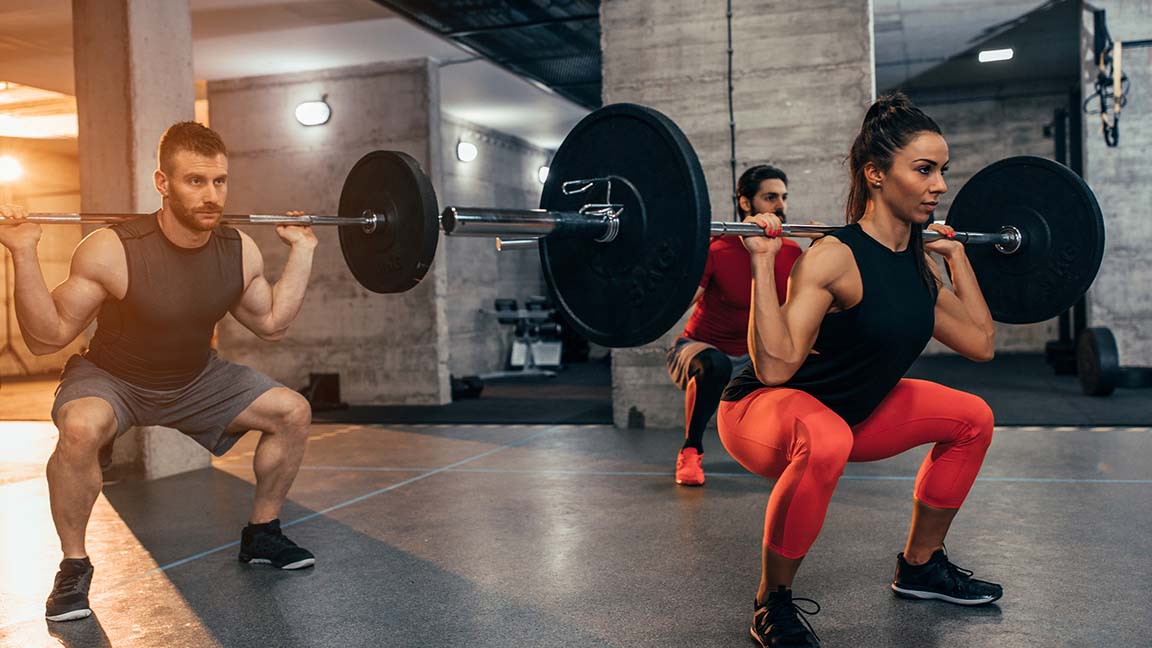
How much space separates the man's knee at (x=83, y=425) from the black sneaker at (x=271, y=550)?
519 mm

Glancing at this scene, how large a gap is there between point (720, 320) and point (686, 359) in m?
0.21

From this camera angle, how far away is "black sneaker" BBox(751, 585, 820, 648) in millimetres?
1935

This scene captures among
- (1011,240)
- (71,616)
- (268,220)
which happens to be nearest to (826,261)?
(1011,240)

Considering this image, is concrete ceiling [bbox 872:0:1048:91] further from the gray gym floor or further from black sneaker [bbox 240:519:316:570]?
black sneaker [bbox 240:519:316:570]

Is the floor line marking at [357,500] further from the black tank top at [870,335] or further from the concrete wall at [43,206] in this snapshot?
the concrete wall at [43,206]

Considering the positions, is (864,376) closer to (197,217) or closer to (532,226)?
(532,226)

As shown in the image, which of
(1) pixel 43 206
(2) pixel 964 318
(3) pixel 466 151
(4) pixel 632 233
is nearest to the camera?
(4) pixel 632 233

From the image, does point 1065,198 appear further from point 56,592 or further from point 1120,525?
point 56,592

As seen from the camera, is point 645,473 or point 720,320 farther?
point 645,473

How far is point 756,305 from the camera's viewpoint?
1.91 m

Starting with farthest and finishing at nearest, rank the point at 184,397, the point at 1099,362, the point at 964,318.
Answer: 1. the point at 1099,362
2. the point at 184,397
3. the point at 964,318

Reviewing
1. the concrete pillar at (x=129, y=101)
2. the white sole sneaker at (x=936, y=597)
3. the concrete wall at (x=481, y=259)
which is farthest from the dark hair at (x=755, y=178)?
the concrete wall at (x=481, y=259)

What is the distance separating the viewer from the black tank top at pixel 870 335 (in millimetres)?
2012

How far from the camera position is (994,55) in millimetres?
8930
